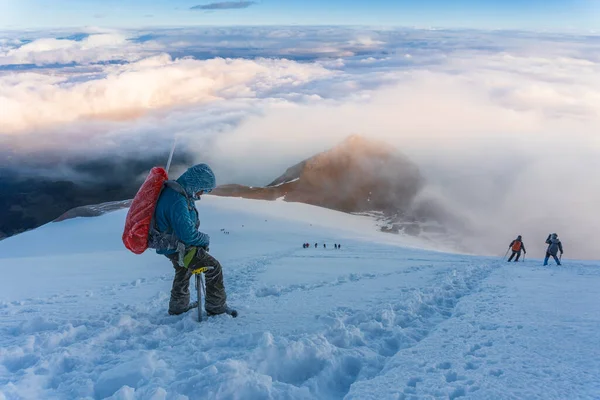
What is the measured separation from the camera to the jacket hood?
648 centimetres

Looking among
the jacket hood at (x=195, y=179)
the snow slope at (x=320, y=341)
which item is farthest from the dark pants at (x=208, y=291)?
the jacket hood at (x=195, y=179)

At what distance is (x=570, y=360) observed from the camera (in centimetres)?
500

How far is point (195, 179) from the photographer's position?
6.50 m

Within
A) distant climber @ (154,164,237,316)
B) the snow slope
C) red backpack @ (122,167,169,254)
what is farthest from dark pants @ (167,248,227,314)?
red backpack @ (122,167,169,254)

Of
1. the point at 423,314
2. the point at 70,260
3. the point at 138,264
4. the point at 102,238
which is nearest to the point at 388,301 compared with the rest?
the point at 423,314

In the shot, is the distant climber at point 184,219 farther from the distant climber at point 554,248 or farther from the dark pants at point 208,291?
the distant climber at point 554,248

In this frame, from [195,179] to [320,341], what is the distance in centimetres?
287

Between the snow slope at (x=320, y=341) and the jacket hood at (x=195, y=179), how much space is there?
2.03 metres

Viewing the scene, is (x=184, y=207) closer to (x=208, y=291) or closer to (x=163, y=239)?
(x=163, y=239)

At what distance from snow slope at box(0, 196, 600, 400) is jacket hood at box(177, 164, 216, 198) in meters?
2.03

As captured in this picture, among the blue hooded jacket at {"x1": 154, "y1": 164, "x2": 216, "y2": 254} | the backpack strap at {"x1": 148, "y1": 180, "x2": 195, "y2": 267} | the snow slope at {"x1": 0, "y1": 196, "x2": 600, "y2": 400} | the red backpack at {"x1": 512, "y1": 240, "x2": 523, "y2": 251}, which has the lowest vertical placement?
the snow slope at {"x1": 0, "y1": 196, "x2": 600, "y2": 400}

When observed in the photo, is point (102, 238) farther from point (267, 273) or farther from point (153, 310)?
point (153, 310)

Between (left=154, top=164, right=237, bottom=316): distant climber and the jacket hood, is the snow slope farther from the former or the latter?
the jacket hood

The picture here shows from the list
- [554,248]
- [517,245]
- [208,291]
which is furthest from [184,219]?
[517,245]
